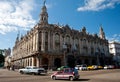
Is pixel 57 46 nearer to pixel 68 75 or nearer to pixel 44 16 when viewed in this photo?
pixel 44 16

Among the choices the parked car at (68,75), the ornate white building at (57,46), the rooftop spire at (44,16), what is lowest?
the parked car at (68,75)

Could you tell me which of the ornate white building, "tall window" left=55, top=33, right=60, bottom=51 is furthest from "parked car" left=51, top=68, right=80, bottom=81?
"tall window" left=55, top=33, right=60, bottom=51

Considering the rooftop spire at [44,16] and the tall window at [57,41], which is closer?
the rooftop spire at [44,16]

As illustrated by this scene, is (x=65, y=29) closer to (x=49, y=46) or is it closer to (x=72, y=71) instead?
(x=49, y=46)

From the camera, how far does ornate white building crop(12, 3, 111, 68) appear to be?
57016 mm

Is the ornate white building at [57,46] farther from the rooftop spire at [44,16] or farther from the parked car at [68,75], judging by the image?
the parked car at [68,75]

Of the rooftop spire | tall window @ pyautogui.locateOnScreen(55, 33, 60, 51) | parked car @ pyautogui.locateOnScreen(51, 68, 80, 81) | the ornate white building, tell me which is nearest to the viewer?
Result: parked car @ pyautogui.locateOnScreen(51, 68, 80, 81)

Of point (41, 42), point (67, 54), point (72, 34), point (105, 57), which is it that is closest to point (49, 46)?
point (41, 42)

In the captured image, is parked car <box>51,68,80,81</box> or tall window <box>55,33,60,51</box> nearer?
parked car <box>51,68,80,81</box>

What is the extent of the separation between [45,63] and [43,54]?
13.0 feet

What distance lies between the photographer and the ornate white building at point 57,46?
57.0 metres

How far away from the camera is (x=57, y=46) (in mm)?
61312

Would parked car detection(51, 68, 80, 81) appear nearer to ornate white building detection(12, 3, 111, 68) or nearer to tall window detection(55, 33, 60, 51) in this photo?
ornate white building detection(12, 3, 111, 68)

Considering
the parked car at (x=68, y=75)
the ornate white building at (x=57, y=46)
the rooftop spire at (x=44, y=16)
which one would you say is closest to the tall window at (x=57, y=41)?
the ornate white building at (x=57, y=46)
